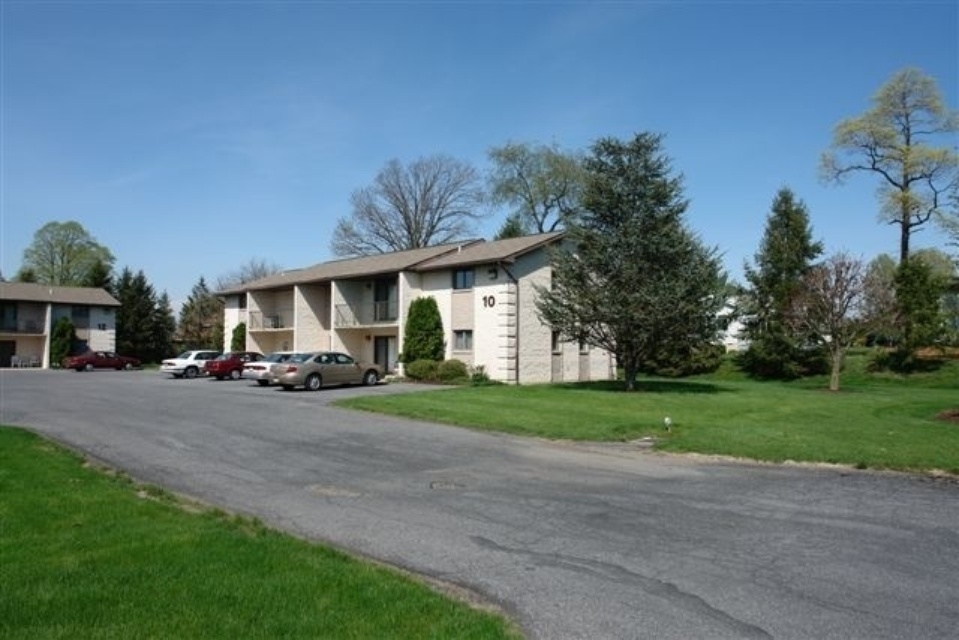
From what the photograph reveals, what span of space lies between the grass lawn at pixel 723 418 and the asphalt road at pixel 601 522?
1197 millimetres

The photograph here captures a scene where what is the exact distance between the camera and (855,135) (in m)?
45.2

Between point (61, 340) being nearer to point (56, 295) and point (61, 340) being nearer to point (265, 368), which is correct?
point (56, 295)

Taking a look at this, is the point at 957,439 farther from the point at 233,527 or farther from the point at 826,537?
the point at 233,527

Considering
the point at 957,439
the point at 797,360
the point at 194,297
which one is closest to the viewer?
the point at 957,439

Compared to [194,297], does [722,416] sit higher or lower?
lower

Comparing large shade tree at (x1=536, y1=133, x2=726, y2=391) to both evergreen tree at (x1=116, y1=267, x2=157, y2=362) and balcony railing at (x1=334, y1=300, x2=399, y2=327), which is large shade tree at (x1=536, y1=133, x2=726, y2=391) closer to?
balcony railing at (x1=334, y1=300, x2=399, y2=327)

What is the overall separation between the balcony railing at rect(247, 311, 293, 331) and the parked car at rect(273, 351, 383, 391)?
60.0 feet

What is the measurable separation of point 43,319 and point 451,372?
146 feet

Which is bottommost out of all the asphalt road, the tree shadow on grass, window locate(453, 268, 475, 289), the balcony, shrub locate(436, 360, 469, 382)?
the asphalt road

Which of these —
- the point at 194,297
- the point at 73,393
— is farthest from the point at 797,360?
the point at 194,297

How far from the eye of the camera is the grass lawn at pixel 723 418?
47.0 ft

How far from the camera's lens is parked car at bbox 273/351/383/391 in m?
29.8

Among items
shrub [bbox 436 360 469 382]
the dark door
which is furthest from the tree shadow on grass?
the dark door

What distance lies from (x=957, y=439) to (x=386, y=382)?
23438mm
